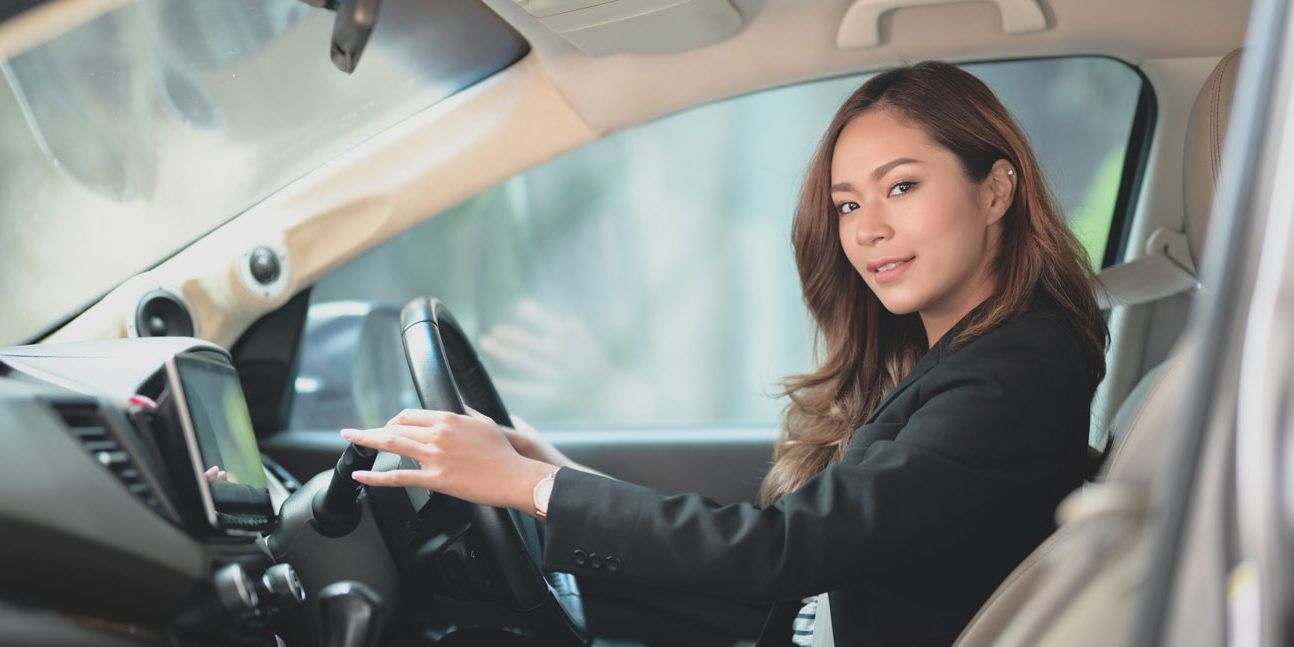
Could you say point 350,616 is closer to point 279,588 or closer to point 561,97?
point 279,588

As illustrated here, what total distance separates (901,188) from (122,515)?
0.89 metres

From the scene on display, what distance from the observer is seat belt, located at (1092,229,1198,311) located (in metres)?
1.78

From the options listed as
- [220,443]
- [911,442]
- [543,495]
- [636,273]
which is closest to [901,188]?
[911,442]

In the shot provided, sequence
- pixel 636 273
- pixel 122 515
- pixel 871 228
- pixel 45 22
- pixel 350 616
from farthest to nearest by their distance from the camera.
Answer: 1. pixel 636 273
2. pixel 871 228
3. pixel 45 22
4. pixel 350 616
5. pixel 122 515

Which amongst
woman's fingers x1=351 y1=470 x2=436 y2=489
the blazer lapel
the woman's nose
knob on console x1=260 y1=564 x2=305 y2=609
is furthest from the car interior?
the woman's nose

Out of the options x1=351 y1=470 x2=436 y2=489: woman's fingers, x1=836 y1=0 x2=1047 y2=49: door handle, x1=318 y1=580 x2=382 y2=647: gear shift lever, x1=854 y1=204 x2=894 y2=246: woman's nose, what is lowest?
x1=318 y1=580 x2=382 y2=647: gear shift lever

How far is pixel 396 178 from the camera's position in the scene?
180 centimetres

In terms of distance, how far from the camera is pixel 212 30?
168cm

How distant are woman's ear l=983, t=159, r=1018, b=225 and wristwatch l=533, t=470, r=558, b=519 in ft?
2.05

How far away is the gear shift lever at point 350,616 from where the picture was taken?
1.01 metres

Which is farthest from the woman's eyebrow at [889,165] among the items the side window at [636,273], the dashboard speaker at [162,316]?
the side window at [636,273]

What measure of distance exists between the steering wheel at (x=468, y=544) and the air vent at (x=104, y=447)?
37 cm

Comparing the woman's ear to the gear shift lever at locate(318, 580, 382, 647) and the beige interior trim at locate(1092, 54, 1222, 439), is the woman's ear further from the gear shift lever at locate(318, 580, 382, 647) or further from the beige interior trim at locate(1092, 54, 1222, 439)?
the gear shift lever at locate(318, 580, 382, 647)

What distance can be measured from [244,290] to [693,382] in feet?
11.2
